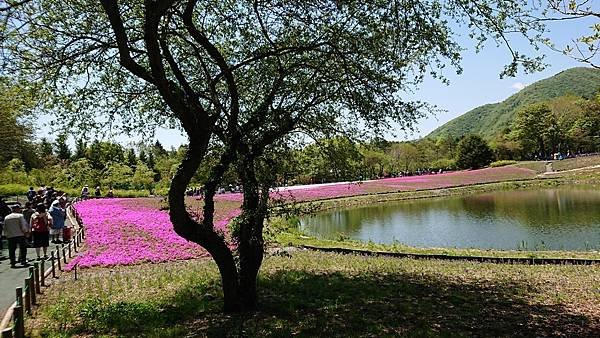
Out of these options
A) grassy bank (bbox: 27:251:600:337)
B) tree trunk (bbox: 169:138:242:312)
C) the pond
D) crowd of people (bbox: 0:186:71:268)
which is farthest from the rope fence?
the pond

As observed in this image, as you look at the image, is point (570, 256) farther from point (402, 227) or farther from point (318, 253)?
point (402, 227)

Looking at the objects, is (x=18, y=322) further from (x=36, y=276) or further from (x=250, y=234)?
(x=250, y=234)

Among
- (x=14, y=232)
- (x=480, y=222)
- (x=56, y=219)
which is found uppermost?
(x=56, y=219)

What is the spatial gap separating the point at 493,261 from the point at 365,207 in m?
23.4

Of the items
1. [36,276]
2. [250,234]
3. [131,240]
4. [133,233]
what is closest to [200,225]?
[250,234]

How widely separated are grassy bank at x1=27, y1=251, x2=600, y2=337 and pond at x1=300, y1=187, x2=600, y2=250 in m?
4.60

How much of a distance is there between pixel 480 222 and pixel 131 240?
17942 millimetres

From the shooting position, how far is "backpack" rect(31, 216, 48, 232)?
549 inches

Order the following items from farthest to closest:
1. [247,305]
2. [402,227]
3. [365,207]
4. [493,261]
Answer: [365,207], [402,227], [493,261], [247,305]

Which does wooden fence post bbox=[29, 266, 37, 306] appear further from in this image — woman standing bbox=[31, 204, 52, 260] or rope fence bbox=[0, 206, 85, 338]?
woman standing bbox=[31, 204, 52, 260]

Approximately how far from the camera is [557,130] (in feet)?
Answer: 259

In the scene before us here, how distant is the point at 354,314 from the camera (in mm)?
8320

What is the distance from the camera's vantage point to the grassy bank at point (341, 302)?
7.58 m

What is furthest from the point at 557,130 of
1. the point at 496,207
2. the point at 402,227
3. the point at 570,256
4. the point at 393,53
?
the point at 393,53
